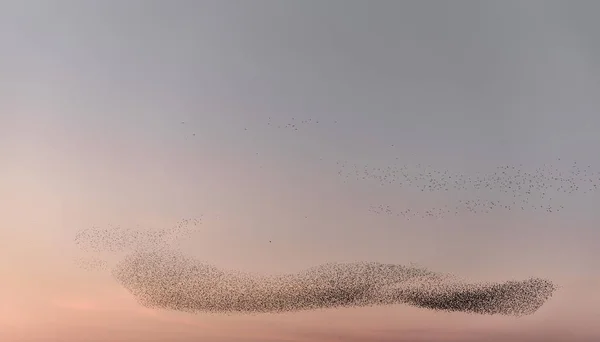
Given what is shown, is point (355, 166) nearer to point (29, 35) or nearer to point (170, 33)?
point (170, 33)

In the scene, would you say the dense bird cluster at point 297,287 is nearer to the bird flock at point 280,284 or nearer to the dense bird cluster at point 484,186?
the bird flock at point 280,284

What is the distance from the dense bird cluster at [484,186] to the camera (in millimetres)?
4762

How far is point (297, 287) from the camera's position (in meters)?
4.67

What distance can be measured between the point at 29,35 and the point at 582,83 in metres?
4.32

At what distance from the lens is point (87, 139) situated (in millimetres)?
4695

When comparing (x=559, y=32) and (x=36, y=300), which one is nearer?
(x=36, y=300)

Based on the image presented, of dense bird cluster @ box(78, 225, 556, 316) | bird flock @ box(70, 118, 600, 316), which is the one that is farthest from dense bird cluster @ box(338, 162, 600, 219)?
dense bird cluster @ box(78, 225, 556, 316)

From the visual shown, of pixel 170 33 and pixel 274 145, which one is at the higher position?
pixel 170 33

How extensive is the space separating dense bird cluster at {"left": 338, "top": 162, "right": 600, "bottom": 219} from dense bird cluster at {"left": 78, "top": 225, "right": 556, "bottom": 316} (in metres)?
0.52

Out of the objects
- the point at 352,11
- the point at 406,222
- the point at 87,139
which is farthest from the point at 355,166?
the point at 87,139

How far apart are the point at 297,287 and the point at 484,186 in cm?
163

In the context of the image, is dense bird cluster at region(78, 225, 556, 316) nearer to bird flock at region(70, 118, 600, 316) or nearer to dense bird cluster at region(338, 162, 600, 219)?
bird flock at region(70, 118, 600, 316)

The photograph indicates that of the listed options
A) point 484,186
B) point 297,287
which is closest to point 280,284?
point 297,287

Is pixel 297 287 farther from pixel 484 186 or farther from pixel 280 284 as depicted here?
pixel 484 186
